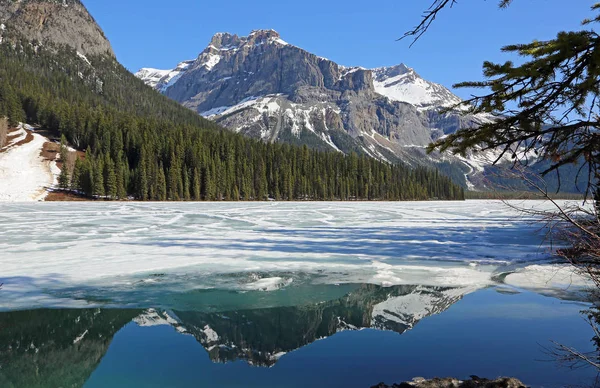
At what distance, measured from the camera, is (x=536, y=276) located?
12.0 metres

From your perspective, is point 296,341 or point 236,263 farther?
point 236,263

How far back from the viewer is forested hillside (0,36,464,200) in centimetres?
8306

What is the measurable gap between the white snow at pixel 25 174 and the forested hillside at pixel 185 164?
446 centimetres

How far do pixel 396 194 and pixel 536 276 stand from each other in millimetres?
113881

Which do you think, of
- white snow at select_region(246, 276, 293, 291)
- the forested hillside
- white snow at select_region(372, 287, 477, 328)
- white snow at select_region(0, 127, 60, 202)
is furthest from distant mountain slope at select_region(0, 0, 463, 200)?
white snow at select_region(372, 287, 477, 328)

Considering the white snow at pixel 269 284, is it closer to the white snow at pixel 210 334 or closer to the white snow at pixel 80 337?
the white snow at pixel 210 334

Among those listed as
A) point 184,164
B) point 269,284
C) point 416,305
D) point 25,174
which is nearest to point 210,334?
point 269,284

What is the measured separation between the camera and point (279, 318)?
8.27 metres

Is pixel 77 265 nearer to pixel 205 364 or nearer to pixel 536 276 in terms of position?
pixel 205 364

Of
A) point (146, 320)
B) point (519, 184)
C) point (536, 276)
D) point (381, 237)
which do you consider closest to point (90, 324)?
point (146, 320)

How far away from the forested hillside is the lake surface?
71.7 m

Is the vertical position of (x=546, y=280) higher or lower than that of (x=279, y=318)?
higher

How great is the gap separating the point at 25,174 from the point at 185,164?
101 feet

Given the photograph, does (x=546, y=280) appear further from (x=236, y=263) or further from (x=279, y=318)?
(x=236, y=263)
